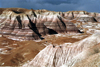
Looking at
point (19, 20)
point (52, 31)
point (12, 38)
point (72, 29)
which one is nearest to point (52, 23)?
point (52, 31)

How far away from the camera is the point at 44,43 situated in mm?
22406

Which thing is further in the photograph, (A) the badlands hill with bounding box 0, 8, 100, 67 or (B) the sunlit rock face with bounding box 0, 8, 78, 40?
(B) the sunlit rock face with bounding box 0, 8, 78, 40

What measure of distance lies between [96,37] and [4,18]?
3048 cm

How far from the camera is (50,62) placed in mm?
8773

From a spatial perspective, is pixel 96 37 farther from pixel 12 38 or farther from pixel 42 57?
pixel 12 38

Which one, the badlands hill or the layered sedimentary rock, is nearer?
the badlands hill

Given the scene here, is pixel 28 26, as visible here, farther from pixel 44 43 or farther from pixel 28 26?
pixel 44 43

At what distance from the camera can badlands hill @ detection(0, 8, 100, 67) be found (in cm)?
842

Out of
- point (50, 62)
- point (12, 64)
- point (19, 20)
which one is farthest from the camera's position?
point (19, 20)

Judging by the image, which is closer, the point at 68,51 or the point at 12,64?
the point at 68,51

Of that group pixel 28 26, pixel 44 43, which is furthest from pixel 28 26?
pixel 44 43

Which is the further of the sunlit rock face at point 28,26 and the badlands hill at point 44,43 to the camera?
the sunlit rock face at point 28,26

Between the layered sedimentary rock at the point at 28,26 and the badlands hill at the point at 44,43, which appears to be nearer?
the badlands hill at the point at 44,43

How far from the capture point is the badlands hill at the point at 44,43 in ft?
27.6
